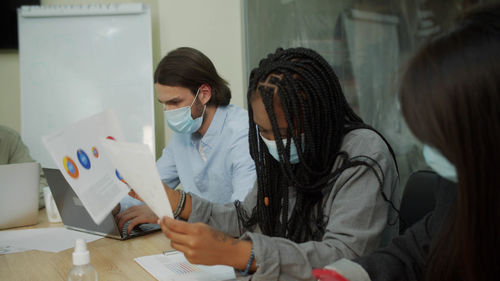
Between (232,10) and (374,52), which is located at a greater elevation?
(232,10)

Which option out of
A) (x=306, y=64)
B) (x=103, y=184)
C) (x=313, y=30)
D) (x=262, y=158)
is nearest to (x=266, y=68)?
(x=306, y=64)

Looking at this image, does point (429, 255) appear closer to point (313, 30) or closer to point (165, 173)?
point (165, 173)

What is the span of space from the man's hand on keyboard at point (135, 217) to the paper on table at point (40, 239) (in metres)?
0.09

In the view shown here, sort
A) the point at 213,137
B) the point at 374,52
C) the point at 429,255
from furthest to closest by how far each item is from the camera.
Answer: the point at 374,52 → the point at 213,137 → the point at 429,255

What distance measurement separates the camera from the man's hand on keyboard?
1.50 m

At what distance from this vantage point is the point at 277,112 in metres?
1.15

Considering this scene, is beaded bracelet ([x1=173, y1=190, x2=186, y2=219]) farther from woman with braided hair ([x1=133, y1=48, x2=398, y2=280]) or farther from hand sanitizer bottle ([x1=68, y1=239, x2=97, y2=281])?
hand sanitizer bottle ([x1=68, y1=239, x2=97, y2=281])

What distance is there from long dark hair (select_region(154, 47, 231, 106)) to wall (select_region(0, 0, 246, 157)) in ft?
3.95

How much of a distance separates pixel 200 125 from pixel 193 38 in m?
1.37

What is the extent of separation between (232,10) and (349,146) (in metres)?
2.37

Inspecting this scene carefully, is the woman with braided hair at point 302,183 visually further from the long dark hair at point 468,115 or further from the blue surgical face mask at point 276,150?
the long dark hair at point 468,115

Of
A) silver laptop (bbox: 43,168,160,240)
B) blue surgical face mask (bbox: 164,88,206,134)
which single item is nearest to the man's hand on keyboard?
silver laptop (bbox: 43,168,160,240)

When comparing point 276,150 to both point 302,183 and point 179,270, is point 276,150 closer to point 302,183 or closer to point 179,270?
point 302,183

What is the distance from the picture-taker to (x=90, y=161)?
1.08 meters
